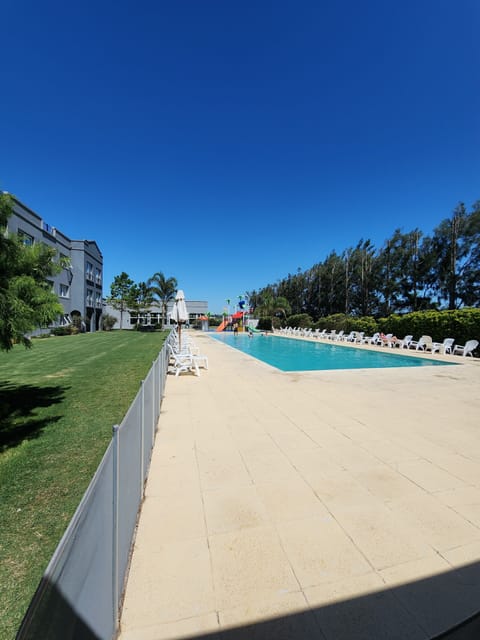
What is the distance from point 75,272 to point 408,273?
1431 inches

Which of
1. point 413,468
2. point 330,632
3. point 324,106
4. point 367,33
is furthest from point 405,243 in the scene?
point 330,632

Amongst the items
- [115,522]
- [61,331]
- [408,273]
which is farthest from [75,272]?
[408,273]

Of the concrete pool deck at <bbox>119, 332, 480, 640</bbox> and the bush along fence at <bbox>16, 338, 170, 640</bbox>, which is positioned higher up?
Answer: the bush along fence at <bbox>16, 338, 170, 640</bbox>

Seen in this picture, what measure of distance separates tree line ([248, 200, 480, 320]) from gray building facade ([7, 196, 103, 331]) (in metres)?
→ 23.7

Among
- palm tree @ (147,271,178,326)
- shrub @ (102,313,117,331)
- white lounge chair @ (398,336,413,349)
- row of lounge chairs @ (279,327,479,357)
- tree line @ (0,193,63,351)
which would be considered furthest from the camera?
shrub @ (102,313,117,331)

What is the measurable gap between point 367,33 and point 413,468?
47.8ft

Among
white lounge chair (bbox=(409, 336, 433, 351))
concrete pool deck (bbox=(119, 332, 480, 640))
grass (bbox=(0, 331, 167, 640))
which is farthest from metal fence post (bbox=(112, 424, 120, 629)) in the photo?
white lounge chair (bbox=(409, 336, 433, 351))

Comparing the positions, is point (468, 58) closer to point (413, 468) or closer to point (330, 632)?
point (413, 468)

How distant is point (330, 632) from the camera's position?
161cm

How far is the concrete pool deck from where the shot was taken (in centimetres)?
172

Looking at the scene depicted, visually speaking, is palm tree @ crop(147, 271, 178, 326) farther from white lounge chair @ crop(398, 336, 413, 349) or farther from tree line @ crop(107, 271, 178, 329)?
white lounge chair @ crop(398, 336, 413, 349)

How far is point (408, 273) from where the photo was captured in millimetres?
33688

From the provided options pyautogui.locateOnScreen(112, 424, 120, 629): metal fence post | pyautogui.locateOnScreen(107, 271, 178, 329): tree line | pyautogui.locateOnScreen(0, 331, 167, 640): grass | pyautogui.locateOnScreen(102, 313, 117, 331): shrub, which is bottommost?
pyautogui.locateOnScreen(0, 331, 167, 640): grass

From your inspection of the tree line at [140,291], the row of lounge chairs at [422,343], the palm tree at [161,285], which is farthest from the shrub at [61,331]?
the row of lounge chairs at [422,343]
